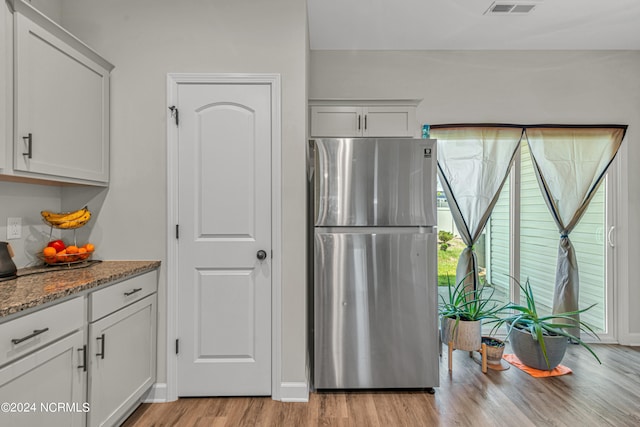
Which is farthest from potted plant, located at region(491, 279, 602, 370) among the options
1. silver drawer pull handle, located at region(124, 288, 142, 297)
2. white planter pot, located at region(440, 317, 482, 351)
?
silver drawer pull handle, located at region(124, 288, 142, 297)

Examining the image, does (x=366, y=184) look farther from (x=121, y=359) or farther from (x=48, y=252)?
(x=48, y=252)

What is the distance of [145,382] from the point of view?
202 centimetres

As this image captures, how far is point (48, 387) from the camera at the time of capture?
1.30 m

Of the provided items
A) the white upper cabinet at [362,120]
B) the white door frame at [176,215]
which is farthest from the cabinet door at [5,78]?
the white upper cabinet at [362,120]

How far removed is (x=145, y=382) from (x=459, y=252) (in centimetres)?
274

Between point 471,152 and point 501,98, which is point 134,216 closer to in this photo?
point 471,152

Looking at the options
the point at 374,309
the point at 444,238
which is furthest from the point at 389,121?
the point at 374,309

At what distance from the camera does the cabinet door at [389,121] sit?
2.83m

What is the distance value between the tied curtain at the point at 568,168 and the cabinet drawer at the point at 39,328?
11.8ft

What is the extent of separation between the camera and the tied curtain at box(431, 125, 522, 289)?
10.3 ft

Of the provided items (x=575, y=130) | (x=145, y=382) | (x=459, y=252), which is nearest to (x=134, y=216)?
(x=145, y=382)

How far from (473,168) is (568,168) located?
87cm

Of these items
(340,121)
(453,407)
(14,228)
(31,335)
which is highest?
(340,121)

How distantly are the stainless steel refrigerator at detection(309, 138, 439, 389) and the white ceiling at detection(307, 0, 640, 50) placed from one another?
109cm
